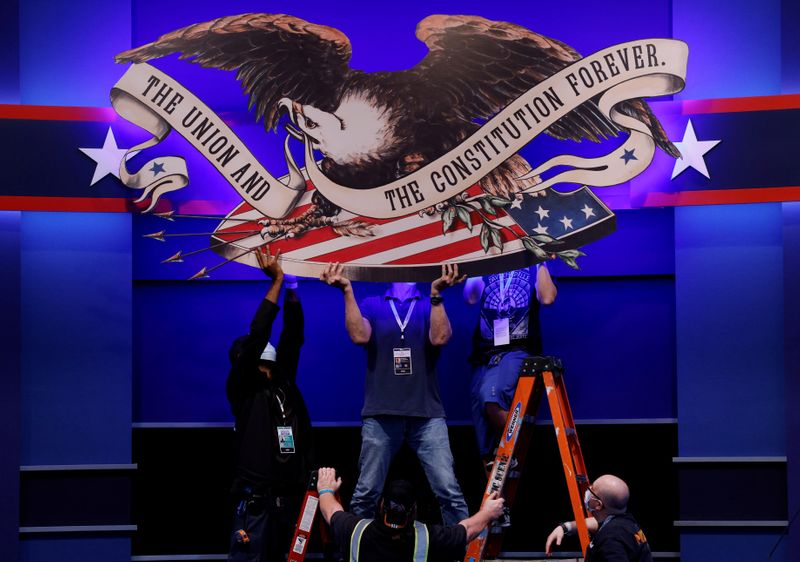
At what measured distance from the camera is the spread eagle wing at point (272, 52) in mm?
5840

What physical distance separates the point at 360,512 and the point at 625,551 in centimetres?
161

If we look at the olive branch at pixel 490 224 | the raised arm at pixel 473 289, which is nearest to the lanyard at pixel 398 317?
the raised arm at pixel 473 289

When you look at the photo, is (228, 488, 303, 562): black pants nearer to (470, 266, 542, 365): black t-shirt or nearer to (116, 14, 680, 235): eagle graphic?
(470, 266, 542, 365): black t-shirt

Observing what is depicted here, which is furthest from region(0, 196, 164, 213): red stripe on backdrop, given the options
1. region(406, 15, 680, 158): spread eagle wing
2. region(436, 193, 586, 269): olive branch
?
region(406, 15, 680, 158): spread eagle wing

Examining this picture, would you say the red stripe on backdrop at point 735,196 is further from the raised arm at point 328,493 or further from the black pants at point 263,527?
the black pants at point 263,527

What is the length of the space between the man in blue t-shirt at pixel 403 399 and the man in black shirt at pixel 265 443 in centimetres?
34

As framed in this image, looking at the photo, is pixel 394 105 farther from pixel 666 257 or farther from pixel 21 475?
pixel 21 475

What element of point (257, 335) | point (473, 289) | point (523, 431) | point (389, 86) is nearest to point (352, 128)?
point (389, 86)

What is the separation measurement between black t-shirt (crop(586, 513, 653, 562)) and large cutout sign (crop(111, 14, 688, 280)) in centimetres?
162

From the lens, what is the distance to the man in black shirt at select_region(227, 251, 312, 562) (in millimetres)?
5418

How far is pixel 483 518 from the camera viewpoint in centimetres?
481

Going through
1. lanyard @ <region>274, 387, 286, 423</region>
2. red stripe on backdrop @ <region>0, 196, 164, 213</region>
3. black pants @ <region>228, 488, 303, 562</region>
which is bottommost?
black pants @ <region>228, 488, 303, 562</region>

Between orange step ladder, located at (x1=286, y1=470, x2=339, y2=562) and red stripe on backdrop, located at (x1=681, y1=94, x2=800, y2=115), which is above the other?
red stripe on backdrop, located at (x1=681, y1=94, x2=800, y2=115)

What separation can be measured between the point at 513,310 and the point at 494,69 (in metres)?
1.37
